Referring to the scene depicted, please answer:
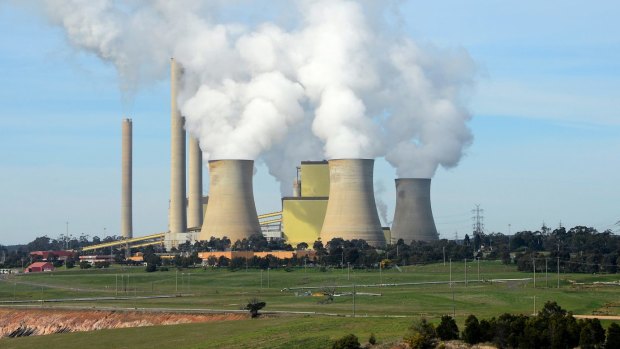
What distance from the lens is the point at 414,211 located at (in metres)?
120

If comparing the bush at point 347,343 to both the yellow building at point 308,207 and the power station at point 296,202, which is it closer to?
the power station at point 296,202

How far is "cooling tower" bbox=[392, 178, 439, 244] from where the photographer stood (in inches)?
4631

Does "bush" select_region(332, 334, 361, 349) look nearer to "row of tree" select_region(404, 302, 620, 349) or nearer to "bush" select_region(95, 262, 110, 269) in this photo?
"row of tree" select_region(404, 302, 620, 349)

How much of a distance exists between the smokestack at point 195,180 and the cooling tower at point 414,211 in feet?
89.8

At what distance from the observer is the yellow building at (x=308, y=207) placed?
127750 millimetres

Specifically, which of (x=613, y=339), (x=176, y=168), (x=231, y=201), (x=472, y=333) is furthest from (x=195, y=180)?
(x=613, y=339)

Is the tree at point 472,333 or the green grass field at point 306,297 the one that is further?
the green grass field at point 306,297

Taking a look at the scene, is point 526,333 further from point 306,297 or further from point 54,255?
point 54,255

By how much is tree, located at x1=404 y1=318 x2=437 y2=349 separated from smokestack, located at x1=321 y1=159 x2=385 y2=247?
197 feet

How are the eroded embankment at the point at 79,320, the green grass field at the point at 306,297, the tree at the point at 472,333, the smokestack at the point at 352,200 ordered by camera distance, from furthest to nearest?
the smokestack at the point at 352,200 < the eroded embankment at the point at 79,320 < the green grass field at the point at 306,297 < the tree at the point at 472,333

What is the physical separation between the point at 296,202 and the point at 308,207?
1.43m

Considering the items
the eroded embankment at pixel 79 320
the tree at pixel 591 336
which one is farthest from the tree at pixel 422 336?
the eroded embankment at pixel 79 320

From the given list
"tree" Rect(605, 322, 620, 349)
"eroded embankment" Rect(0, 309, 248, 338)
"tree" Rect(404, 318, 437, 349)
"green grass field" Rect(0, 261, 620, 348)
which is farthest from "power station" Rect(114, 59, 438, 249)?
"tree" Rect(605, 322, 620, 349)

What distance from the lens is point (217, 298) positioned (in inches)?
3076
